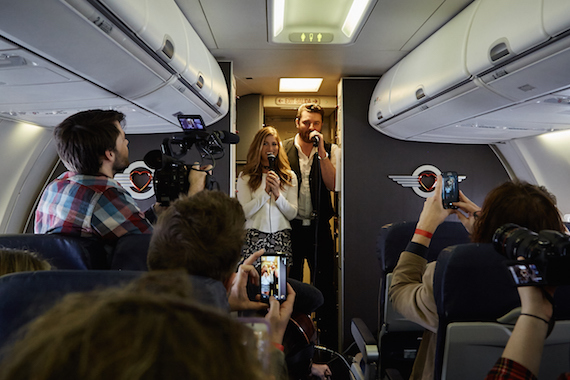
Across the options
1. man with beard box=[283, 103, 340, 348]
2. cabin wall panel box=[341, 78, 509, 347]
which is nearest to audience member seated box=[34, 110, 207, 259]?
man with beard box=[283, 103, 340, 348]

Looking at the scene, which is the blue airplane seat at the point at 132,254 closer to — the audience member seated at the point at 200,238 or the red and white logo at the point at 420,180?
the audience member seated at the point at 200,238

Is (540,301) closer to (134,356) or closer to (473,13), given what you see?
(134,356)

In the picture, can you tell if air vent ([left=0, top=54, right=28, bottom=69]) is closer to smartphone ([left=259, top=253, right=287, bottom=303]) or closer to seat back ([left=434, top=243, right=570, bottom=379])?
smartphone ([left=259, top=253, right=287, bottom=303])

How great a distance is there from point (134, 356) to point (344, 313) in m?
4.39

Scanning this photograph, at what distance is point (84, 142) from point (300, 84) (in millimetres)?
3841

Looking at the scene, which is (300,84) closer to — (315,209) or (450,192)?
(315,209)

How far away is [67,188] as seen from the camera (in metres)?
1.77

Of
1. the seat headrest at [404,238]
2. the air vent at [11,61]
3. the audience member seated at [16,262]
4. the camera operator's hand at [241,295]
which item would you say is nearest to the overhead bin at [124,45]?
the air vent at [11,61]

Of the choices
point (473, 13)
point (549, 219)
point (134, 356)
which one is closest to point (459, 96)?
point (473, 13)

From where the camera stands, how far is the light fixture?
3029 millimetres

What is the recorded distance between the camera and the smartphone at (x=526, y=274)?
0.90 m

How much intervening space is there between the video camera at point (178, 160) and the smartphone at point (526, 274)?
1.46 m

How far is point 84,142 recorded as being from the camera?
1.94 metres

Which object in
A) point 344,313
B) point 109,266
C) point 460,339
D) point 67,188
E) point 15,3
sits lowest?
point 344,313
